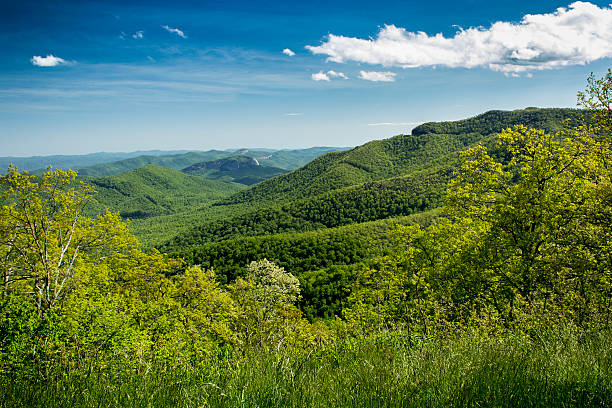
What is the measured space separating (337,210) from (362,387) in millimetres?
120012

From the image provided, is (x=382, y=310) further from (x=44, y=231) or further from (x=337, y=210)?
(x=337, y=210)

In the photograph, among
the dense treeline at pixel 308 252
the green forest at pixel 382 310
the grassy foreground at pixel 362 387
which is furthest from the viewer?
the dense treeline at pixel 308 252

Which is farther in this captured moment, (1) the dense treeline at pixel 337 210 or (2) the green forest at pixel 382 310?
(1) the dense treeline at pixel 337 210

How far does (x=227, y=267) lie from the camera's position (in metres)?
65.6

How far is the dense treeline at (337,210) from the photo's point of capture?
360 ft

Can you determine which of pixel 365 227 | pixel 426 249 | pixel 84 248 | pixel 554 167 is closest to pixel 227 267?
pixel 365 227

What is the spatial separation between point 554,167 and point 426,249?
6.73 m

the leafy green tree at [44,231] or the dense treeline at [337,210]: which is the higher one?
the leafy green tree at [44,231]

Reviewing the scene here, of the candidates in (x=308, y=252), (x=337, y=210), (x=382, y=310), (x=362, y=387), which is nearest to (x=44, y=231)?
(x=362, y=387)

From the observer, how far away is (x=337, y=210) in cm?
12244

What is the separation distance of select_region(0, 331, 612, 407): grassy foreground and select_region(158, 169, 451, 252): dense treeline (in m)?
105

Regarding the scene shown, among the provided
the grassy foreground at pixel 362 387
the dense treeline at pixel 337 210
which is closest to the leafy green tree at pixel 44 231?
the grassy foreground at pixel 362 387

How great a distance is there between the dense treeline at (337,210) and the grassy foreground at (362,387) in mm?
104927

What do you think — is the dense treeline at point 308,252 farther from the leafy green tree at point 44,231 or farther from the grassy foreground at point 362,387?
the grassy foreground at point 362,387
